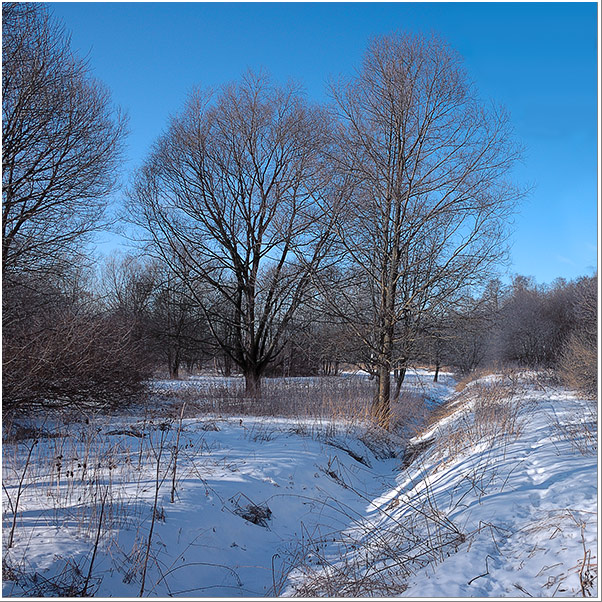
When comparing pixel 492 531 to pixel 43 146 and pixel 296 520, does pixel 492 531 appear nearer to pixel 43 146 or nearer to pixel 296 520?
pixel 296 520

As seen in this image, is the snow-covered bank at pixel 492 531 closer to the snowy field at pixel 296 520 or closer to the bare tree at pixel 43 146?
the snowy field at pixel 296 520

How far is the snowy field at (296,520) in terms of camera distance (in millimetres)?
3361

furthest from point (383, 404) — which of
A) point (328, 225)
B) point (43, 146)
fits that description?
point (43, 146)

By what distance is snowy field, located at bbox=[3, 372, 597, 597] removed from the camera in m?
3.36

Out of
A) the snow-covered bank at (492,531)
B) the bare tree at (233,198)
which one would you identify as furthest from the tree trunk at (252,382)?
the snow-covered bank at (492,531)

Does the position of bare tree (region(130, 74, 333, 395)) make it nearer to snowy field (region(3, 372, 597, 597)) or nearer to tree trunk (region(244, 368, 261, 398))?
tree trunk (region(244, 368, 261, 398))

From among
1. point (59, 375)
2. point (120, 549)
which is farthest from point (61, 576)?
point (59, 375)

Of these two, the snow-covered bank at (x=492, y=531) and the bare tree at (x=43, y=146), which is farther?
the bare tree at (x=43, y=146)

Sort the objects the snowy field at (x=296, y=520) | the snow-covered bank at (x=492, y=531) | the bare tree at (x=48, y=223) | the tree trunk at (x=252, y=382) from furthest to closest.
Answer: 1. the tree trunk at (x=252, y=382)
2. the bare tree at (x=48, y=223)
3. the snowy field at (x=296, y=520)
4. the snow-covered bank at (x=492, y=531)

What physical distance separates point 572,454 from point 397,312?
17.1ft

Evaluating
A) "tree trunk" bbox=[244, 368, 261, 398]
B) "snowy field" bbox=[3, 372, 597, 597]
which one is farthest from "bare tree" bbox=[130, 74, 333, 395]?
"snowy field" bbox=[3, 372, 597, 597]

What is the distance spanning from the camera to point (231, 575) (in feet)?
13.4

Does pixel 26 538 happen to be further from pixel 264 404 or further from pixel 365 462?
pixel 264 404

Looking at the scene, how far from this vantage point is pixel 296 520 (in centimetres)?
556
